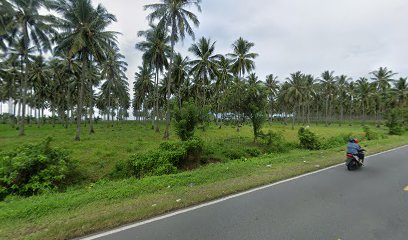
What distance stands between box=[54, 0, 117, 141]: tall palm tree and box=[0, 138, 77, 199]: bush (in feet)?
36.1

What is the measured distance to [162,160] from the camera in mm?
10000

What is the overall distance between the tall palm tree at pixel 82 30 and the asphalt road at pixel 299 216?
18.1m

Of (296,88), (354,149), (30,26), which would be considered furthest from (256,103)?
(296,88)

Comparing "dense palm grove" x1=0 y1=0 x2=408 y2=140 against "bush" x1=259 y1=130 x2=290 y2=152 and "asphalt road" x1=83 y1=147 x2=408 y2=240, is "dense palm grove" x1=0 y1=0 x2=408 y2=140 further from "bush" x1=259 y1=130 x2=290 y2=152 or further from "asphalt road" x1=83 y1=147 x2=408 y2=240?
"asphalt road" x1=83 y1=147 x2=408 y2=240

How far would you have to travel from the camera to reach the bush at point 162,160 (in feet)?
31.8

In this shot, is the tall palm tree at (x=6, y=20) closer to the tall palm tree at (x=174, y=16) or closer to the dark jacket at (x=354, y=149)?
the tall palm tree at (x=174, y=16)

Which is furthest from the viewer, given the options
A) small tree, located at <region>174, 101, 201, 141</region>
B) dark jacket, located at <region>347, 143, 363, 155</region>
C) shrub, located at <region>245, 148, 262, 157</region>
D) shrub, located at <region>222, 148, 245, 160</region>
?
shrub, located at <region>245, 148, 262, 157</region>

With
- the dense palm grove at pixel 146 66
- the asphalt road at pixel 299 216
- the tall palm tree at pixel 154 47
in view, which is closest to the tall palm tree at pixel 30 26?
the dense palm grove at pixel 146 66

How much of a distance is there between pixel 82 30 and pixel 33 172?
16073 mm

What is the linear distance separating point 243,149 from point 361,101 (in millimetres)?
55019

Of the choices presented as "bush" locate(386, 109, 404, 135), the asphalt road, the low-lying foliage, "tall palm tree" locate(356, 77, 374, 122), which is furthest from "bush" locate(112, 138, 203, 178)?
"tall palm tree" locate(356, 77, 374, 122)

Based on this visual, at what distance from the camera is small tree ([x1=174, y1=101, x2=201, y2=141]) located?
1293 centimetres

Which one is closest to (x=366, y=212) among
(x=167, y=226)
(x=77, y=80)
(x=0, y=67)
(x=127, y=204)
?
(x=167, y=226)

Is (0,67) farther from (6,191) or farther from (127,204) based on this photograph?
(127,204)
